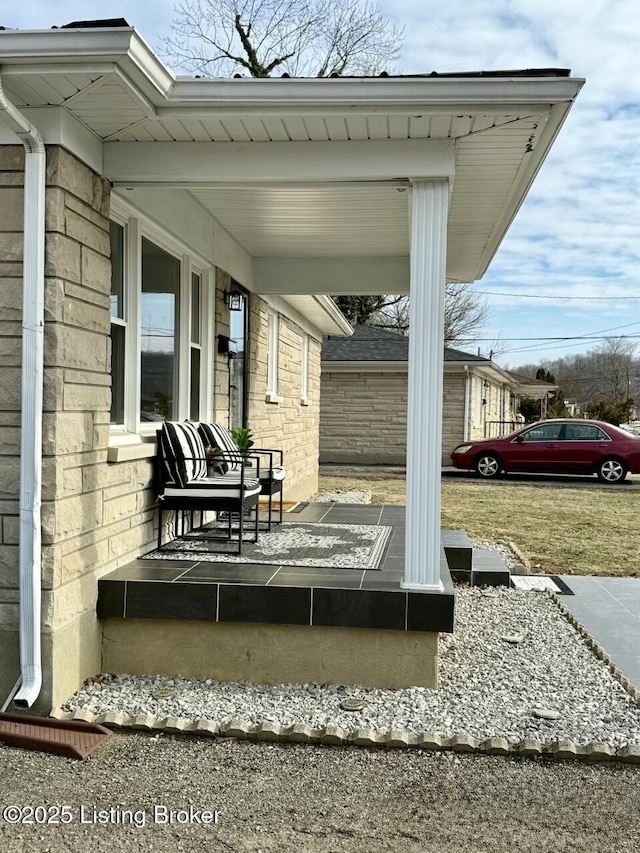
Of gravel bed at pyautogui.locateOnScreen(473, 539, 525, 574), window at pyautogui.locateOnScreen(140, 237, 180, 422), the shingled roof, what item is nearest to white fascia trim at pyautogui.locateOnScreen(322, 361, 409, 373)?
the shingled roof

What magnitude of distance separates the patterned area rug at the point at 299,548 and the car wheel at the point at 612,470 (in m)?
11.3

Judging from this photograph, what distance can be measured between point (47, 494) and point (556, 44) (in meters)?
13.3

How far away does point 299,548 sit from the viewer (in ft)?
18.0

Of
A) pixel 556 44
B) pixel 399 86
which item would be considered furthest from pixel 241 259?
pixel 556 44

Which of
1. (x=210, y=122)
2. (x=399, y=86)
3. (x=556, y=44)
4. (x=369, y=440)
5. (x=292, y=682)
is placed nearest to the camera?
(x=399, y=86)

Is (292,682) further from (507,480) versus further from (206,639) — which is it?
(507,480)

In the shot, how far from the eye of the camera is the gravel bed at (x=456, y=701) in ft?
12.2

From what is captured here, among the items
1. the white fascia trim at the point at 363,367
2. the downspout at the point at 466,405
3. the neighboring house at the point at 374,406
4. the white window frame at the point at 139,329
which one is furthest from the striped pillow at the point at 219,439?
the downspout at the point at 466,405

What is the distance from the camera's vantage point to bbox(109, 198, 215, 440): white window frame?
4.92 metres

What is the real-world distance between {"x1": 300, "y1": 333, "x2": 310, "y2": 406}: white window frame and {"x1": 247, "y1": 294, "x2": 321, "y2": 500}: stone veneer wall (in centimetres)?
13

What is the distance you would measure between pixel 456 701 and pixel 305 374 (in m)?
8.47

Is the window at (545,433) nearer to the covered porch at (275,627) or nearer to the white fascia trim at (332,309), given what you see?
the white fascia trim at (332,309)

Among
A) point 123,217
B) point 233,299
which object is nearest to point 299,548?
point 123,217

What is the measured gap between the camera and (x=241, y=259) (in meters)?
7.49
